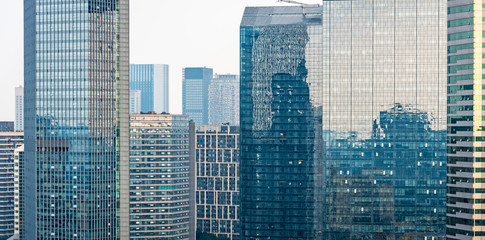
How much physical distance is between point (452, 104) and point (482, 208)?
2599 cm

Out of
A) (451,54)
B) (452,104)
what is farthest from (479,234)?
(451,54)

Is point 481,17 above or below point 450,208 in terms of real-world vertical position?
above

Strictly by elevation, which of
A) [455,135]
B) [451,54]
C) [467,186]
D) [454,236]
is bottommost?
[454,236]

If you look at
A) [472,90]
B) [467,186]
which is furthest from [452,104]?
[467,186]

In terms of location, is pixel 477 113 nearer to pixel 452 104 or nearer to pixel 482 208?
pixel 452 104

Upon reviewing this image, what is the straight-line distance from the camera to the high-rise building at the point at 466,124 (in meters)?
180

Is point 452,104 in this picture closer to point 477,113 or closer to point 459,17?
point 477,113

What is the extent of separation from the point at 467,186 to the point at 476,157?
7.05 meters

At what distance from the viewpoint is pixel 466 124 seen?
7234 inches

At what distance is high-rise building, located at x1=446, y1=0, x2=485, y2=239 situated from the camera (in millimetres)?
179500

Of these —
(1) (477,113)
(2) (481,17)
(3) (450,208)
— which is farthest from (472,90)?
(3) (450,208)

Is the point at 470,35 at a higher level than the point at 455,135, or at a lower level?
higher

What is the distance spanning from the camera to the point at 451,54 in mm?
187500

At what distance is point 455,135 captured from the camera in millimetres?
185625
